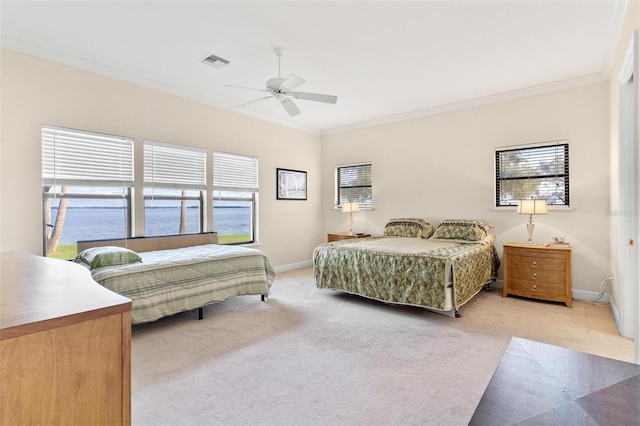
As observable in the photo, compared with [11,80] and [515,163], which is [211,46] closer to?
[11,80]

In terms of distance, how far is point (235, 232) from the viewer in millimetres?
5324

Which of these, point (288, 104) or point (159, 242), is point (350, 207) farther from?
point (159, 242)

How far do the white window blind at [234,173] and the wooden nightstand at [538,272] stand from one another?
398 centimetres

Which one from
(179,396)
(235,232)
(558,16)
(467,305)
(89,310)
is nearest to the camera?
(89,310)

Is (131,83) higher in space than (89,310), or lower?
higher

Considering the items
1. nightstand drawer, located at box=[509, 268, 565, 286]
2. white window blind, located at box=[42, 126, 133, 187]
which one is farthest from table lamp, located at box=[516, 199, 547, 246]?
white window blind, located at box=[42, 126, 133, 187]

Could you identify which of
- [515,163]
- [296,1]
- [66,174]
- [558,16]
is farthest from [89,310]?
[515,163]

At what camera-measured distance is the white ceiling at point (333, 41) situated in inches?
105

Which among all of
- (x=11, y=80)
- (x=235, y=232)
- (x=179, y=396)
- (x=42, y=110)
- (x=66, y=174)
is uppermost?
(x=11, y=80)

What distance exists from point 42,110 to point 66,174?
0.68 meters

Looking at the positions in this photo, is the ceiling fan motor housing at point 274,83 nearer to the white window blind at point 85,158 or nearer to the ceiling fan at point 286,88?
the ceiling fan at point 286,88

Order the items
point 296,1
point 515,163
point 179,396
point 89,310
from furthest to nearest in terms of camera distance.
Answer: point 515,163, point 296,1, point 179,396, point 89,310

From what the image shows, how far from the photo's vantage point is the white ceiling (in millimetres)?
2672

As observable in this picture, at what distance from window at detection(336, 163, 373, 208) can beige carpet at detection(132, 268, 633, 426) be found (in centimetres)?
272
